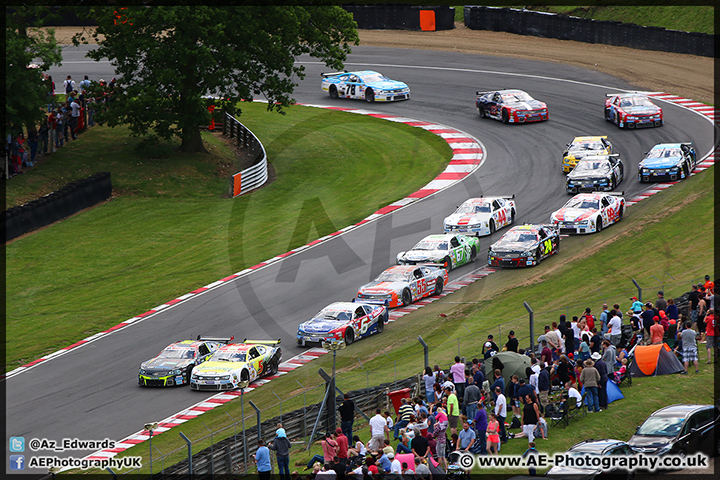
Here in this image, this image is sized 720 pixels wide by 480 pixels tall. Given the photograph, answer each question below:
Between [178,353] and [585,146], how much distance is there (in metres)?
22.6

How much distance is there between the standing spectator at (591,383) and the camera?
64.1 feet

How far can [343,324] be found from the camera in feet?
90.8

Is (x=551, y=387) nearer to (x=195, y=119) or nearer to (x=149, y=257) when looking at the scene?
(x=149, y=257)

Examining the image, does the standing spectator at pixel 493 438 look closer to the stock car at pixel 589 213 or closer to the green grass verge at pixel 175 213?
the green grass verge at pixel 175 213

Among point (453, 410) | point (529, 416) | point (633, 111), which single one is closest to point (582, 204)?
point (633, 111)

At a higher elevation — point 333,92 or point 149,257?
point 333,92

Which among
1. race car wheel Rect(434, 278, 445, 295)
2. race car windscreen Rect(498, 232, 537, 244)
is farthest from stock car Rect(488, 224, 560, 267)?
race car wheel Rect(434, 278, 445, 295)

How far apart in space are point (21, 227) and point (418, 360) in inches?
759

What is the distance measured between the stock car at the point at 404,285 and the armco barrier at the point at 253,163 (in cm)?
1381

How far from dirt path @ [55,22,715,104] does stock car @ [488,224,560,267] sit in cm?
2174

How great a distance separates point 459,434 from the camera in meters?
18.0

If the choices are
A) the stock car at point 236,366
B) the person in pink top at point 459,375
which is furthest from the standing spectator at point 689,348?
the stock car at point 236,366

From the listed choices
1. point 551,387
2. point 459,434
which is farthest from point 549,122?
point 459,434

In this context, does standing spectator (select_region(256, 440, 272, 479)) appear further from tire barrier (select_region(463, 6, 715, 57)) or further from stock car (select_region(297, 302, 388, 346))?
tire barrier (select_region(463, 6, 715, 57))
